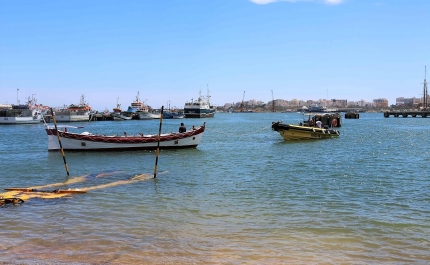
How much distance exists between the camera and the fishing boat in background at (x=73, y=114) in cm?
9844

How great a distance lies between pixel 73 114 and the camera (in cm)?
10206

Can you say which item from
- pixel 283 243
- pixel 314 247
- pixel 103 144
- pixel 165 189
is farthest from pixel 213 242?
pixel 103 144

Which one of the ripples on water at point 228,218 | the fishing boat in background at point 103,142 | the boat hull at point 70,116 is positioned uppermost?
the boat hull at point 70,116

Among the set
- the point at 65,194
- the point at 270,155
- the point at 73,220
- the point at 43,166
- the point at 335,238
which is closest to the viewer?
the point at 335,238

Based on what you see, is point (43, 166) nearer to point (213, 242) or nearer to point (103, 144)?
point (103, 144)

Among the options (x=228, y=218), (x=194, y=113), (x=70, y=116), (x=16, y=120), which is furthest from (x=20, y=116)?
(x=228, y=218)

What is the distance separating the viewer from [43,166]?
2467 cm

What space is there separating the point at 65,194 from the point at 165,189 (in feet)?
12.5

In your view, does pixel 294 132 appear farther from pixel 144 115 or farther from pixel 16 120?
pixel 144 115

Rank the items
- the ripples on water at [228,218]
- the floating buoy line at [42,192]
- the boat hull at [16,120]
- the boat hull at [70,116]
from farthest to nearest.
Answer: the boat hull at [70,116] < the boat hull at [16,120] < the floating buoy line at [42,192] < the ripples on water at [228,218]

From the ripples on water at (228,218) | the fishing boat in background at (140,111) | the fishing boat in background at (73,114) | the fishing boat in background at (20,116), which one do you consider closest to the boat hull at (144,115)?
the fishing boat in background at (140,111)

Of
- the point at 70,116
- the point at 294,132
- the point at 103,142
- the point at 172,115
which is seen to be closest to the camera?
the point at 103,142

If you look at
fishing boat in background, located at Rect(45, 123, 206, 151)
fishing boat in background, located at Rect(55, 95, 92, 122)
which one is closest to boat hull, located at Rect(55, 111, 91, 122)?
fishing boat in background, located at Rect(55, 95, 92, 122)

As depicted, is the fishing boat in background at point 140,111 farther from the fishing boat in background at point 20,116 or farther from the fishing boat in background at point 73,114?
the fishing boat in background at point 20,116
